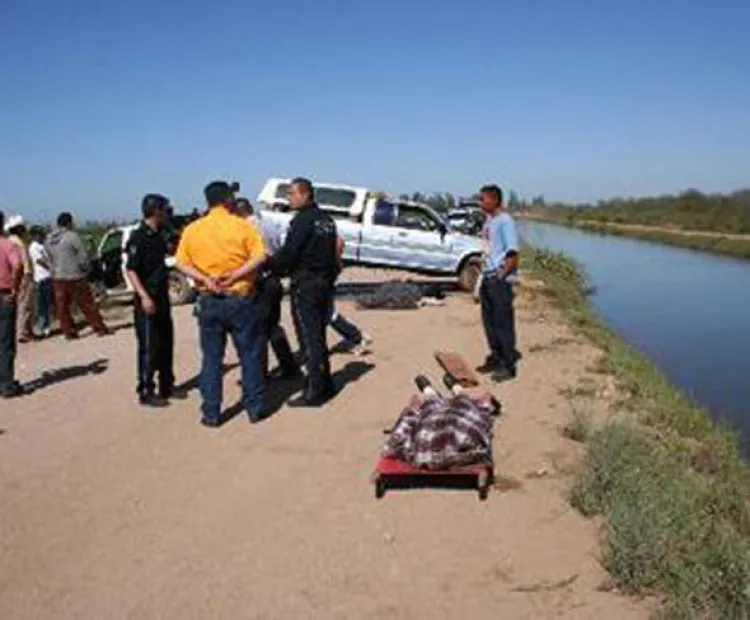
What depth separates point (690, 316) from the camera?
23672 millimetres

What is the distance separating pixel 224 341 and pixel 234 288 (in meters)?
0.50

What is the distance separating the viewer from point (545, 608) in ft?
16.1

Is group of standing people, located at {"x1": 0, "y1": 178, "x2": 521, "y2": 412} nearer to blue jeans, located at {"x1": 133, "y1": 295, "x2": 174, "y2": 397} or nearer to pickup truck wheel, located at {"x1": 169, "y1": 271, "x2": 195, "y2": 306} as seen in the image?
blue jeans, located at {"x1": 133, "y1": 295, "x2": 174, "y2": 397}

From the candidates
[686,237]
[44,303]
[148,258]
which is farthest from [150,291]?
[686,237]

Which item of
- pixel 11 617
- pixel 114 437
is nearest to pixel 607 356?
pixel 114 437

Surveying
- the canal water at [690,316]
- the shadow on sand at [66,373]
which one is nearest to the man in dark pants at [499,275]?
the canal water at [690,316]

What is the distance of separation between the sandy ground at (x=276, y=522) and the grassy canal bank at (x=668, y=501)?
178 mm

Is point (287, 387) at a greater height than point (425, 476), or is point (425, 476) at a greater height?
point (425, 476)

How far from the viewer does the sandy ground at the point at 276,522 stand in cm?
508

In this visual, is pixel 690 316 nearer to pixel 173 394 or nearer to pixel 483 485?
pixel 173 394

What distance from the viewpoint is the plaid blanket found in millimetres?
6609

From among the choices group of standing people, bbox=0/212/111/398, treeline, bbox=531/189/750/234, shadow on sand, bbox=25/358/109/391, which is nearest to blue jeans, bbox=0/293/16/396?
shadow on sand, bbox=25/358/109/391

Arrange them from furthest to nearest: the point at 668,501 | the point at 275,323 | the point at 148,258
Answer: the point at 275,323
the point at 148,258
the point at 668,501

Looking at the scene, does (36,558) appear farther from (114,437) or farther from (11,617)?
(114,437)
